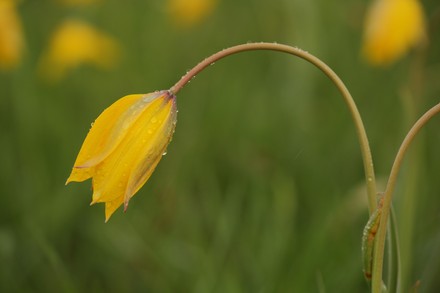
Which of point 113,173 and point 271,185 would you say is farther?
point 271,185

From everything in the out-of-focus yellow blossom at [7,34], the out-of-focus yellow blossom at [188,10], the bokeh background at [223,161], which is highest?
the out-of-focus yellow blossom at [7,34]

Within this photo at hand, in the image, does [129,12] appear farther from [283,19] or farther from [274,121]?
[274,121]

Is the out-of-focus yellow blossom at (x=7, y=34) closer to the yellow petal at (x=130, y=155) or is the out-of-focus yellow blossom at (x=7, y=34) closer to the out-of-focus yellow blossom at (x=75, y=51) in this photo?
the out-of-focus yellow blossom at (x=75, y=51)

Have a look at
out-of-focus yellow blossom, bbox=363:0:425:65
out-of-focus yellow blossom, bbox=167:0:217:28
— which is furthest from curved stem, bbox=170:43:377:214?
out-of-focus yellow blossom, bbox=167:0:217:28

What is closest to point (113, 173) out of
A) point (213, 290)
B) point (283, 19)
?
point (213, 290)

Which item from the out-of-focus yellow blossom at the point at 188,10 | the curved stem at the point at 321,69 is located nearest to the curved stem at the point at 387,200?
the curved stem at the point at 321,69

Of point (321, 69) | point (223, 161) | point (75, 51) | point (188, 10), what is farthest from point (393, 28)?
point (188, 10)

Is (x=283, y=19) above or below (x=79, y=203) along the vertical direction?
above
